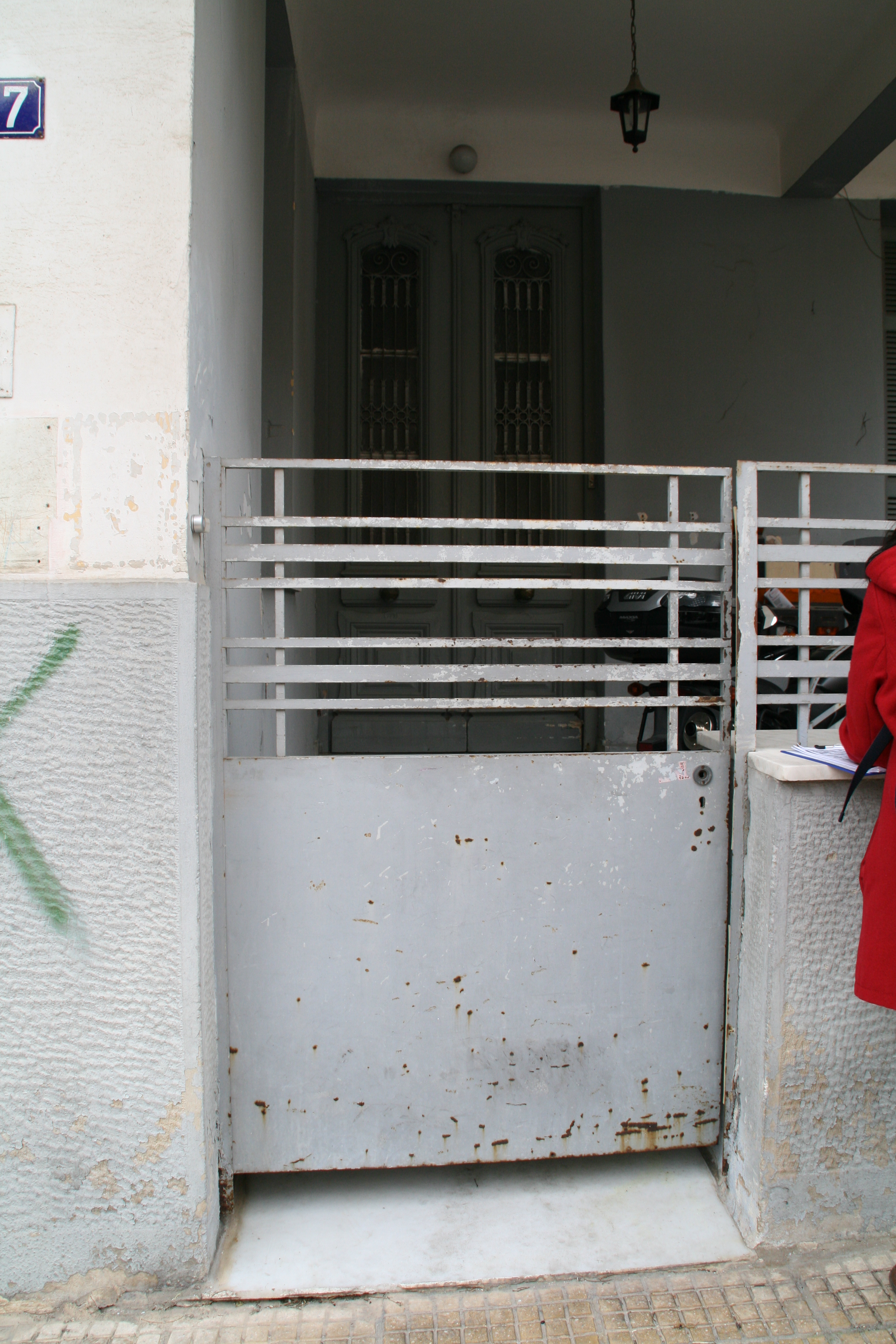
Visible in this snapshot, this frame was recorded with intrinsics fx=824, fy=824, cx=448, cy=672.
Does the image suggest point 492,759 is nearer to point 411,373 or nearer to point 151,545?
point 151,545

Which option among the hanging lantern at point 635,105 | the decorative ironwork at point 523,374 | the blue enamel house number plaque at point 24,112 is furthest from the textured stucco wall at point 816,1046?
the decorative ironwork at point 523,374

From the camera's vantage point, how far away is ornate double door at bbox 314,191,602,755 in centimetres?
531

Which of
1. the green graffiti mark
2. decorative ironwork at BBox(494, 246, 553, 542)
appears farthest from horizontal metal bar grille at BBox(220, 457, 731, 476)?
decorative ironwork at BBox(494, 246, 553, 542)

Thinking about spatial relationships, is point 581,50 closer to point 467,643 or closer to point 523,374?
point 523,374

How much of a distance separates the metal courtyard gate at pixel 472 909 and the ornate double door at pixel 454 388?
3.03 m

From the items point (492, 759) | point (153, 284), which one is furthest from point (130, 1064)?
point (153, 284)

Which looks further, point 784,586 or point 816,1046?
point 784,586

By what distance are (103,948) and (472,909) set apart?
89 cm

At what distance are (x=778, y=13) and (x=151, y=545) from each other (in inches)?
194

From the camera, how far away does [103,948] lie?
1.87 metres

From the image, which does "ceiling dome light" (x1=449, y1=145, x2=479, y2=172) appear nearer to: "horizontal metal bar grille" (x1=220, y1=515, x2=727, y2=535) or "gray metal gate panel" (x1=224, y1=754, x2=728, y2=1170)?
"horizontal metal bar grille" (x1=220, y1=515, x2=727, y2=535)

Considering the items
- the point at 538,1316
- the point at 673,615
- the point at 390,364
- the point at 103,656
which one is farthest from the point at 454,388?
the point at 538,1316

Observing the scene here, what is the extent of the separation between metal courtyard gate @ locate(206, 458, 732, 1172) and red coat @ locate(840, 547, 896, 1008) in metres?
0.42

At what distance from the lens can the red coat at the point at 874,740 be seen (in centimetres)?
171
